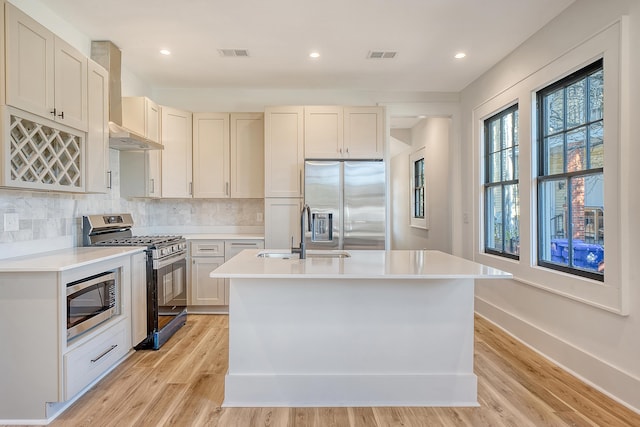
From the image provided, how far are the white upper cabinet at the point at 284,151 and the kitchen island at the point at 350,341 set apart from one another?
2073 millimetres

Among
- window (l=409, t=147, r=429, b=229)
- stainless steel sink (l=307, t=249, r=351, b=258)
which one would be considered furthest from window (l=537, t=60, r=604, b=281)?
window (l=409, t=147, r=429, b=229)

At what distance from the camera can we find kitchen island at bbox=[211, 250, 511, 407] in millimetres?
2141

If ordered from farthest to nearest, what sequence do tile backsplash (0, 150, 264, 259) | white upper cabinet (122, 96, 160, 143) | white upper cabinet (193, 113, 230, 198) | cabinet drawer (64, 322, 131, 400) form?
white upper cabinet (193, 113, 230, 198) < white upper cabinet (122, 96, 160, 143) < tile backsplash (0, 150, 264, 259) < cabinet drawer (64, 322, 131, 400)

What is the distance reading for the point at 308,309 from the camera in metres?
2.16

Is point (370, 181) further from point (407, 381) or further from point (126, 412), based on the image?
point (126, 412)

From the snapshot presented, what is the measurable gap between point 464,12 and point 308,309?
2.52 metres

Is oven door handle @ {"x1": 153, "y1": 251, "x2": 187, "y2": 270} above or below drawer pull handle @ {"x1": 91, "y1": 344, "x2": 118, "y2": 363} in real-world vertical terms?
above

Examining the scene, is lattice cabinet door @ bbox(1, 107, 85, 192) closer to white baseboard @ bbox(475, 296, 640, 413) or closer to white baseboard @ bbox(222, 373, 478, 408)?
white baseboard @ bbox(222, 373, 478, 408)

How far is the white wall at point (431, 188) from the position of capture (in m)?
4.79

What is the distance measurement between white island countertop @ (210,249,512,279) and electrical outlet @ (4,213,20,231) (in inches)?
60.0

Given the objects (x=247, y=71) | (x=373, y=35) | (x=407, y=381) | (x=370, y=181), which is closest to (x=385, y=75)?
(x=373, y=35)

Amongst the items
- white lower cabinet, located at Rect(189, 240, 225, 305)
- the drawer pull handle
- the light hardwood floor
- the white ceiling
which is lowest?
the light hardwood floor

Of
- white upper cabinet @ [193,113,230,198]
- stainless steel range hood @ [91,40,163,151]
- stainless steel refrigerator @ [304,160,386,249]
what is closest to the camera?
stainless steel range hood @ [91,40,163,151]

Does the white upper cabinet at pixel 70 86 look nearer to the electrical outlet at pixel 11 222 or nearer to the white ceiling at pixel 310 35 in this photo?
the white ceiling at pixel 310 35
